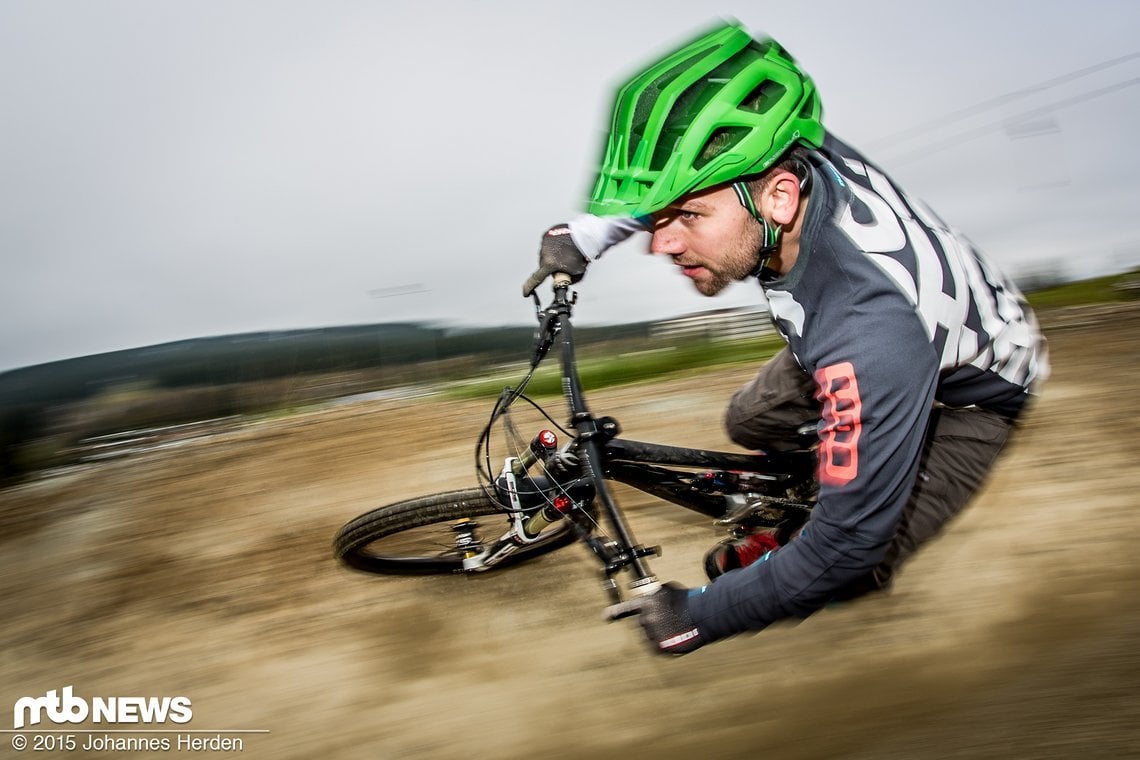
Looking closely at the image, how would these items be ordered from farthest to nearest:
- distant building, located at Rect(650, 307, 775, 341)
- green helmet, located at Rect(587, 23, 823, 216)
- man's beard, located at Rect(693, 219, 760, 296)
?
distant building, located at Rect(650, 307, 775, 341) < man's beard, located at Rect(693, 219, 760, 296) < green helmet, located at Rect(587, 23, 823, 216)

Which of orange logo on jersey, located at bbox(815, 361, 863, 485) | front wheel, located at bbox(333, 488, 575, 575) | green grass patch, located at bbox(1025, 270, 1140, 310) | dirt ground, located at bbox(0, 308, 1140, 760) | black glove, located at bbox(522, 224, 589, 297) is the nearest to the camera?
orange logo on jersey, located at bbox(815, 361, 863, 485)

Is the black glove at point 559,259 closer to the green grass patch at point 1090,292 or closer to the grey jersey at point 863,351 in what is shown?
the grey jersey at point 863,351

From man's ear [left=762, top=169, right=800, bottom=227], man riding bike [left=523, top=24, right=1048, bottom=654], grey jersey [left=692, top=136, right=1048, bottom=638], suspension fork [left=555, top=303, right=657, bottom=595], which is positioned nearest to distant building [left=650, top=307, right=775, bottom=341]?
suspension fork [left=555, top=303, right=657, bottom=595]

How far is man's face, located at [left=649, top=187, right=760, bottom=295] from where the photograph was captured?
2.22 metres

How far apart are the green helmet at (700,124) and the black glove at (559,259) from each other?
27.7 inches

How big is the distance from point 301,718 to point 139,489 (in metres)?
3.06

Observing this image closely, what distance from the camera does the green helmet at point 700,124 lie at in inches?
84.3

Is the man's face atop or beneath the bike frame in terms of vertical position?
atop

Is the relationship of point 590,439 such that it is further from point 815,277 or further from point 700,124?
point 700,124

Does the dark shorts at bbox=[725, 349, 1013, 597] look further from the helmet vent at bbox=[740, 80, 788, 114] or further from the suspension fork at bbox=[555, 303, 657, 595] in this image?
the helmet vent at bbox=[740, 80, 788, 114]

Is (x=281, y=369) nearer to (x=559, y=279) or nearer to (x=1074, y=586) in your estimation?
(x=559, y=279)

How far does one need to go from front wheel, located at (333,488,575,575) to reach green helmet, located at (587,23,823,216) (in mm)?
1636

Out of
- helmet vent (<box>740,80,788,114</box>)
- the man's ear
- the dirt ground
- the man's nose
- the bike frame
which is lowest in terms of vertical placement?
the dirt ground

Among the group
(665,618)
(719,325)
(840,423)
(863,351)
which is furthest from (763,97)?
(719,325)
